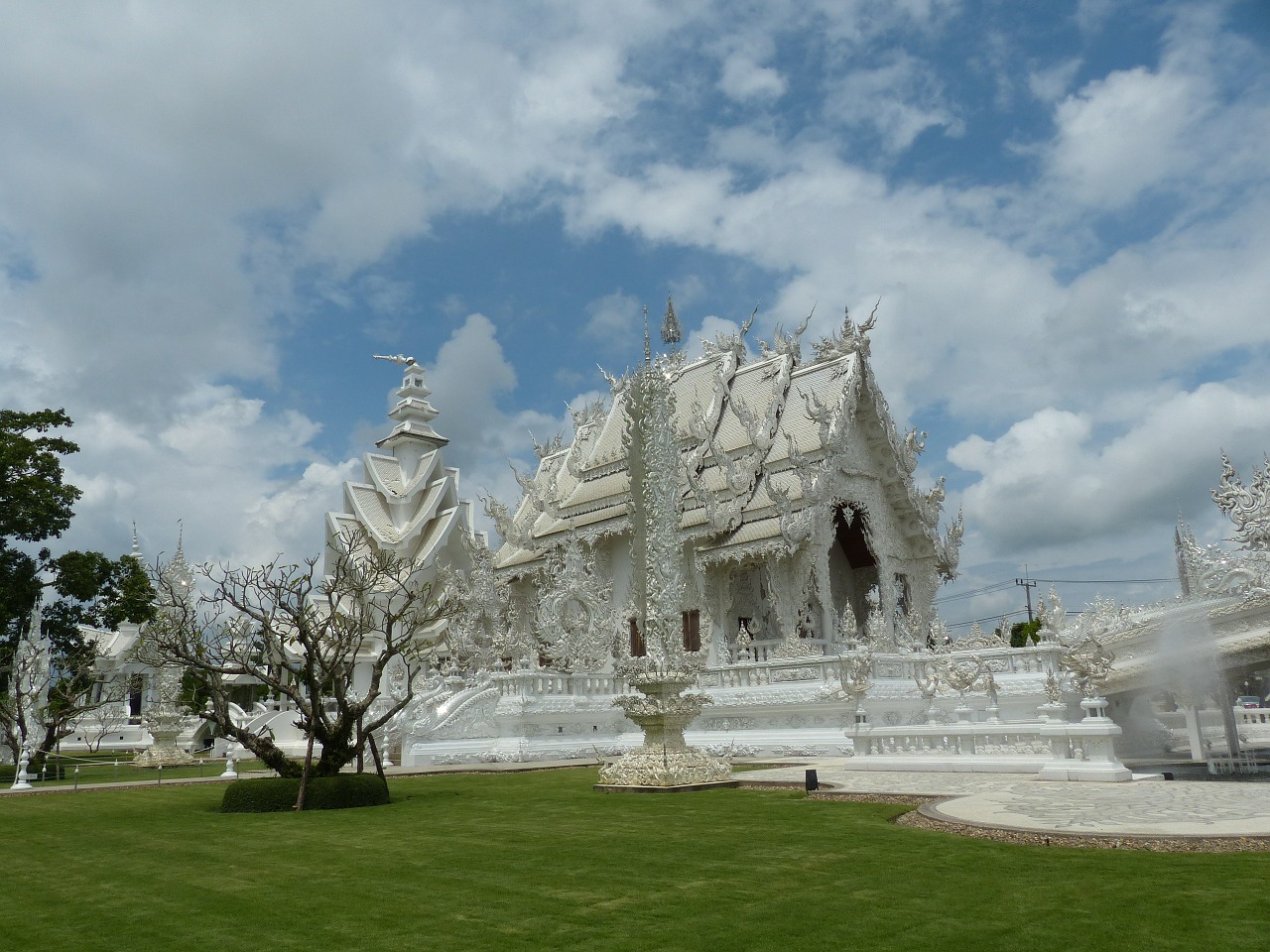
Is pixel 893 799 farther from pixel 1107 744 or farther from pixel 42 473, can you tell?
pixel 42 473

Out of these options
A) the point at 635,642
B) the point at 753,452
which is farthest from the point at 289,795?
the point at 753,452

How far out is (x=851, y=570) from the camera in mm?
27891

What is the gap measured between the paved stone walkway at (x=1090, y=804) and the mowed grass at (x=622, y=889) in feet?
1.84

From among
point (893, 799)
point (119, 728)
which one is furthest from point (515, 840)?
point (119, 728)

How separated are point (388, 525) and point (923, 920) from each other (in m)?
34.4

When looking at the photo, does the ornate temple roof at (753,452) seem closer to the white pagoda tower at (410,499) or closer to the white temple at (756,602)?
the white temple at (756,602)

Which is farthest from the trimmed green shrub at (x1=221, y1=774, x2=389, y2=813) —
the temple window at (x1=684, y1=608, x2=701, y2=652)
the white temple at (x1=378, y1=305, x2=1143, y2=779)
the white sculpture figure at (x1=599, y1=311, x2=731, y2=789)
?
the temple window at (x1=684, y1=608, x2=701, y2=652)

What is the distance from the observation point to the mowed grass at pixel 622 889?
15.0 feet

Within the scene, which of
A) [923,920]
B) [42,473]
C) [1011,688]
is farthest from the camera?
[42,473]

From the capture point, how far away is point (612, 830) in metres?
8.27

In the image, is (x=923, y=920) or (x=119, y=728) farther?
(x=119, y=728)

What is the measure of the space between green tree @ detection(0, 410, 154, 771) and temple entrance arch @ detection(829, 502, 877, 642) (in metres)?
17.1

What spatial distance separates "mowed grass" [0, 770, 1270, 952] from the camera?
457cm

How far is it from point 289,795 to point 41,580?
13.9 m
